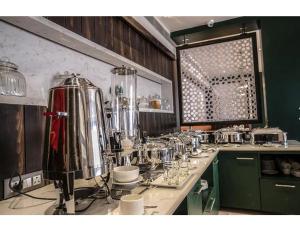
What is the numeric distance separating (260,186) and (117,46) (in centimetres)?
202

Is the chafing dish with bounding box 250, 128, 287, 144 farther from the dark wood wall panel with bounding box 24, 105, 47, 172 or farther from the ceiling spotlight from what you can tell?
the dark wood wall panel with bounding box 24, 105, 47, 172

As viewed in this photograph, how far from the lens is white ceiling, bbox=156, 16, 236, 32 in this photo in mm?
2688

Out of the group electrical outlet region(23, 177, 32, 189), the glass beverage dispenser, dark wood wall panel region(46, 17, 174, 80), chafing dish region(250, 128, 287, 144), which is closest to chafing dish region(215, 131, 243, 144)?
chafing dish region(250, 128, 287, 144)

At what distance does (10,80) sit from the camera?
97 centimetres

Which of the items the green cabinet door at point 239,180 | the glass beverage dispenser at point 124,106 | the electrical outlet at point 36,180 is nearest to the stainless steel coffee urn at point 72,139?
the electrical outlet at point 36,180

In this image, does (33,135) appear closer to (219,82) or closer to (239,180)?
(239,180)

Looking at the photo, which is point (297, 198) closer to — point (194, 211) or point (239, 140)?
point (239, 140)

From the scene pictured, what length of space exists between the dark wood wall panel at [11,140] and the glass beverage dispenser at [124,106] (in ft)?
1.68

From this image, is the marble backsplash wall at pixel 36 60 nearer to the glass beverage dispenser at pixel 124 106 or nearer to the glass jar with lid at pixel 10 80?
the glass jar with lid at pixel 10 80

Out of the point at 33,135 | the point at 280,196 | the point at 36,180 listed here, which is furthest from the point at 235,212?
the point at 33,135

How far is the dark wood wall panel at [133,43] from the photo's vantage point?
1.41m

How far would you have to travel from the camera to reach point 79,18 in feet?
4.43

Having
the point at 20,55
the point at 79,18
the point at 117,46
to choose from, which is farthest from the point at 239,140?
the point at 20,55
